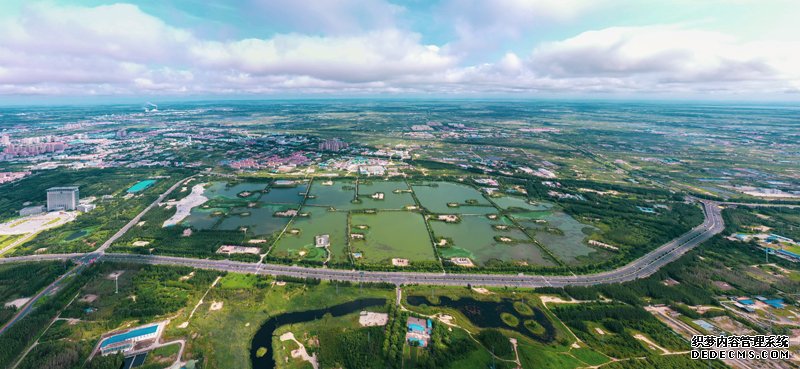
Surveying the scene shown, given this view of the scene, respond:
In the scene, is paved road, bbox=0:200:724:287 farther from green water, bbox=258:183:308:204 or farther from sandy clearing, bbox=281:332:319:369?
green water, bbox=258:183:308:204

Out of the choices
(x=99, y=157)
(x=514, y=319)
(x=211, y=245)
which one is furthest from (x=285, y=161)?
(x=514, y=319)

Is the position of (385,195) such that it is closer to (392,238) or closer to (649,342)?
(392,238)

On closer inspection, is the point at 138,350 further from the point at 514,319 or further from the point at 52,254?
the point at 514,319

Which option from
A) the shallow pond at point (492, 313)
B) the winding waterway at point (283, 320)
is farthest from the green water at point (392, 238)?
the shallow pond at point (492, 313)

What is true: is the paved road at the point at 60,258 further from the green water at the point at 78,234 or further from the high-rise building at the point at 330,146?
the high-rise building at the point at 330,146

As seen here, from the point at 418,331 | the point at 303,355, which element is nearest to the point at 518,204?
the point at 418,331

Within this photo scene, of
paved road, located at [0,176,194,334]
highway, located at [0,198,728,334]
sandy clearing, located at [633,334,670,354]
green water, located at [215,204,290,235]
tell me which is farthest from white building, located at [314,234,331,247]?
sandy clearing, located at [633,334,670,354]
